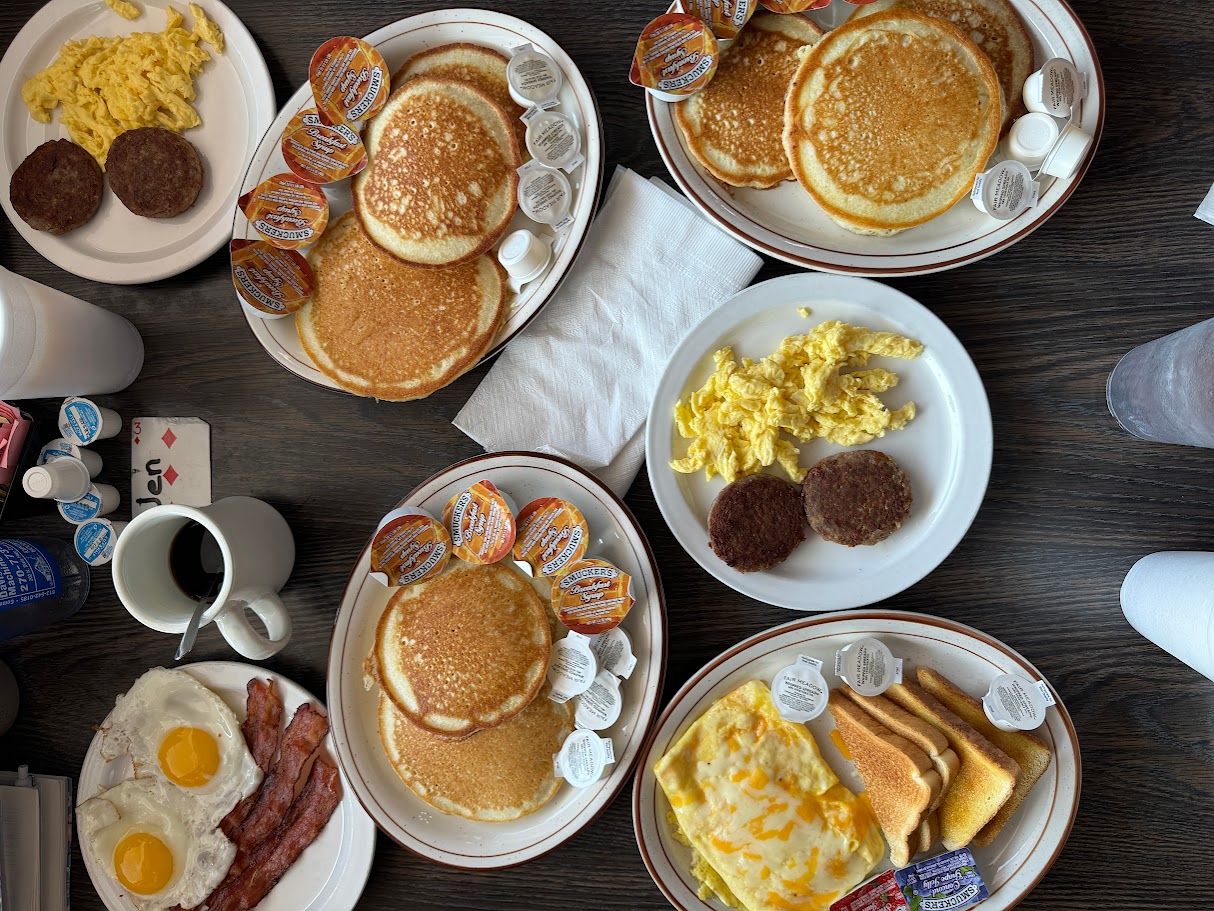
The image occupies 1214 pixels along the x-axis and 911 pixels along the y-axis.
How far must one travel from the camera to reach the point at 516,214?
1.65 meters

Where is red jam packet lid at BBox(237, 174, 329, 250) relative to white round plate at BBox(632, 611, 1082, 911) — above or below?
above

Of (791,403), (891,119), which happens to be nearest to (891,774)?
(791,403)

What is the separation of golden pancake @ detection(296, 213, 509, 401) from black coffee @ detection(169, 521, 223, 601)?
444mm

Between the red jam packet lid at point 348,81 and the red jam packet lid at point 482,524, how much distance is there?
32.3 inches

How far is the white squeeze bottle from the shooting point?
5.11ft

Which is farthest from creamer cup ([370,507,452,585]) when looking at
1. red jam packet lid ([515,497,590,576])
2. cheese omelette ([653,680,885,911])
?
cheese omelette ([653,680,885,911])

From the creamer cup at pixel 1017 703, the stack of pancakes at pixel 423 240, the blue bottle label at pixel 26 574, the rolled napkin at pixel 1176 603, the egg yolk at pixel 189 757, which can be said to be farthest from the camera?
the egg yolk at pixel 189 757

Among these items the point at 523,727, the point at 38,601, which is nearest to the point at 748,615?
the point at 523,727

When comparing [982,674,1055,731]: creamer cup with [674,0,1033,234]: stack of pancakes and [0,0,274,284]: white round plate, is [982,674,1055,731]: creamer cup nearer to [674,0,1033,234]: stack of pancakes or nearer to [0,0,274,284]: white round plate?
[674,0,1033,234]: stack of pancakes

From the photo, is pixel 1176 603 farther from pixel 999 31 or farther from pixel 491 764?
pixel 491 764

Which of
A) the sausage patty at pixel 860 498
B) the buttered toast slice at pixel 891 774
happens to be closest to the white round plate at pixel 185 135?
the sausage patty at pixel 860 498

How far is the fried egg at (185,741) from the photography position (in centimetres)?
180

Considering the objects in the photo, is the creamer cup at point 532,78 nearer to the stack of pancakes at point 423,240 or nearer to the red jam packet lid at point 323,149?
the stack of pancakes at point 423,240

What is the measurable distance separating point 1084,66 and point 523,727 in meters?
1.70
